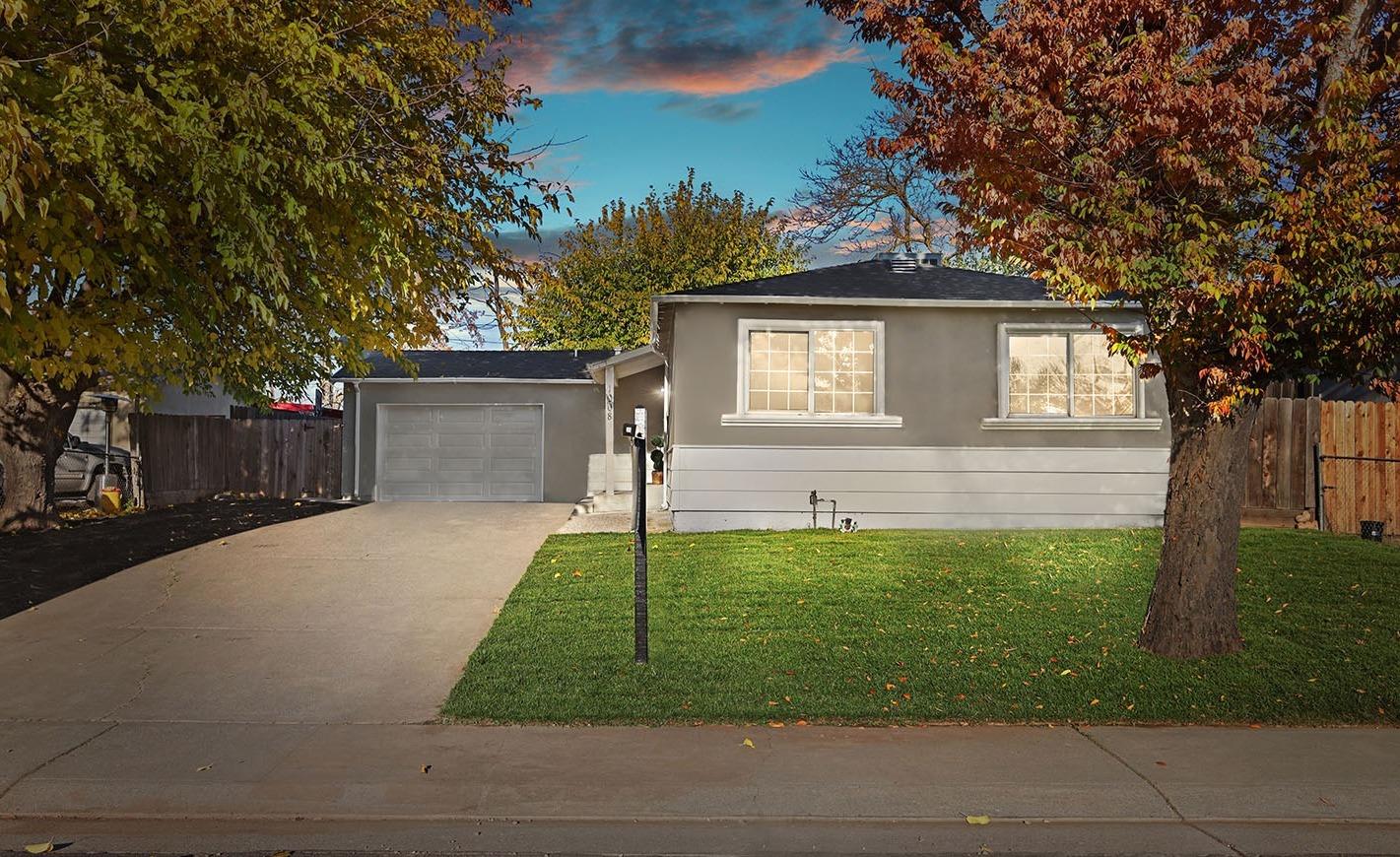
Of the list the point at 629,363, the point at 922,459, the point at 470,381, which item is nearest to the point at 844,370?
the point at 922,459

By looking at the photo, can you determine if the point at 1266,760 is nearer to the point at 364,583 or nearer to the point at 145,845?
the point at 145,845

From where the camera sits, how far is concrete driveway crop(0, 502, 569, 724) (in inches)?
292

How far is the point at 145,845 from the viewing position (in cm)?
497

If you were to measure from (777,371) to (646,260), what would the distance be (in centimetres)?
2278

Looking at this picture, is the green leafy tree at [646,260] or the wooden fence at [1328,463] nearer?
the wooden fence at [1328,463]

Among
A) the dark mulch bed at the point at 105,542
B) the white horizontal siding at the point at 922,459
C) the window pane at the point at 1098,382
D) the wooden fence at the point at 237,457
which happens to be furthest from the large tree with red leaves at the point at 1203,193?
the wooden fence at the point at 237,457

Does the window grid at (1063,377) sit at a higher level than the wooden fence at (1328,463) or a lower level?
higher

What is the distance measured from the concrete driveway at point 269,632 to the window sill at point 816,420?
3349mm

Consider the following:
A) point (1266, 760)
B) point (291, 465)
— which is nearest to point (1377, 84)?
point (1266, 760)

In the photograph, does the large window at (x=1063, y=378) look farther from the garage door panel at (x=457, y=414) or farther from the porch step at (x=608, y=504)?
the garage door panel at (x=457, y=414)

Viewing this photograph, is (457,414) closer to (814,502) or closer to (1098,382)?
(814,502)

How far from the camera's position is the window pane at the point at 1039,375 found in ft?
51.5

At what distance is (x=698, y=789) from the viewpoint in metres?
5.68

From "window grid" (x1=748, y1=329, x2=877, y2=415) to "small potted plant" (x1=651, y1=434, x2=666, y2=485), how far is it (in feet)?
16.6
